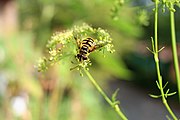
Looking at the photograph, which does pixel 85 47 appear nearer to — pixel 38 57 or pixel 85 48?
pixel 85 48

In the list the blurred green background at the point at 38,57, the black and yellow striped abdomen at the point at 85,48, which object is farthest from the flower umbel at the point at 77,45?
the blurred green background at the point at 38,57

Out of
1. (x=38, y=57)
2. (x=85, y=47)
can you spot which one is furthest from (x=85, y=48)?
(x=38, y=57)

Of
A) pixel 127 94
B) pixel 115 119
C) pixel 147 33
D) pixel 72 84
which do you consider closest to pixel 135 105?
pixel 127 94

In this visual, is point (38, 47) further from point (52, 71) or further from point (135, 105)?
point (135, 105)

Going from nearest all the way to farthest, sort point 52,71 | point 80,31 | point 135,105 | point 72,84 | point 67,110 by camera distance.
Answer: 1. point 80,31
2. point 52,71
3. point 72,84
4. point 67,110
5. point 135,105

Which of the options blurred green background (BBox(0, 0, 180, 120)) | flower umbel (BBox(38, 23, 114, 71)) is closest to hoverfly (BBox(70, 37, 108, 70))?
flower umbel (BBox(38, 23, 114, 71))

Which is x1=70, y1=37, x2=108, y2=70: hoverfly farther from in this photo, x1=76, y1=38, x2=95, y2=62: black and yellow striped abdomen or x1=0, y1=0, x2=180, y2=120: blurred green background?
x1=0, y1=0, x2=180, y2=120: blurred green background

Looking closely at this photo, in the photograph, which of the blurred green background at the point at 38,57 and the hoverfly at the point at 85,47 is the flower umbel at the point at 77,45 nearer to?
the hoverfly at the point at 85,47

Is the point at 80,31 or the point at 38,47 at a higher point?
the point at 38,47
